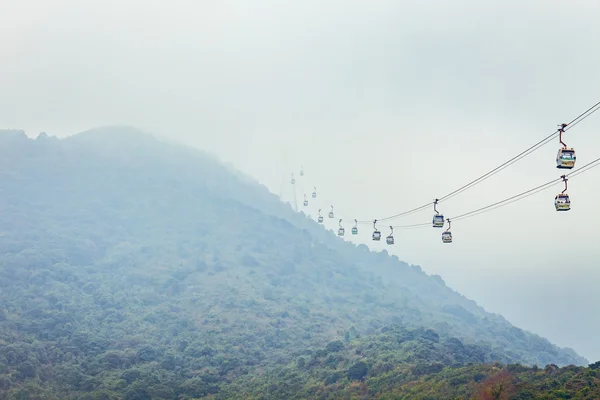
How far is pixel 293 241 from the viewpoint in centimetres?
19525

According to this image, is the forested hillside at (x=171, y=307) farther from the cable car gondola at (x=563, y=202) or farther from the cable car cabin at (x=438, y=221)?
the cable car gondola at (x=563, y=202)

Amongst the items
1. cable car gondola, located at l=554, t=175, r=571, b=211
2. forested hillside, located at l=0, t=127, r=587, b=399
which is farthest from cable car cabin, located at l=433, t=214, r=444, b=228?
forested hillside, located at l=0, t=127, r=587, b=399

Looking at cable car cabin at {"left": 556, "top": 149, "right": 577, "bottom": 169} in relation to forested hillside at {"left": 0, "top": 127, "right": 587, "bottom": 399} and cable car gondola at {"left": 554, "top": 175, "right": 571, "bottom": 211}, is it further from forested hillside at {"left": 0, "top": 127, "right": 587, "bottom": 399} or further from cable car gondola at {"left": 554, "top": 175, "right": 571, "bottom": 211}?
forested hillside at {"left": 0, "top": 127, "right": 587, "bottom": 399}

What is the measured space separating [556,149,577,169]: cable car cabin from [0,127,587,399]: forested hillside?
50.8 m

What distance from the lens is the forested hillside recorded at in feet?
250

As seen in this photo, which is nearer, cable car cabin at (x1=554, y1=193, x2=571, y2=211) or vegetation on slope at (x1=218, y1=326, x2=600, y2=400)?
cable car cabin at (x1=554, y1=193, x2=571, y2=211)

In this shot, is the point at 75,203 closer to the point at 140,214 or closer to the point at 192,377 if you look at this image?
the point at 140,214

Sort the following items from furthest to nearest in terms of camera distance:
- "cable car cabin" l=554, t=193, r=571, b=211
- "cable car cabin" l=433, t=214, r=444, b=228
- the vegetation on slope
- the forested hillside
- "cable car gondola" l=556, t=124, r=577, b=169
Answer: the forested hillside < the vegetation on slope < "cable car cabin" l=433, t=214, r=444, b=228 < "cable car cabin" l=554, t=193, r=571, b=211 < "cable car gondola" l=556, t=124, r=577, b=169

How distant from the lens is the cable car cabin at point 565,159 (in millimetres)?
22859

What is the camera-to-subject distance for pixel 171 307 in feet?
408

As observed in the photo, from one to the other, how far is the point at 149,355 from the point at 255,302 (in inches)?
1777

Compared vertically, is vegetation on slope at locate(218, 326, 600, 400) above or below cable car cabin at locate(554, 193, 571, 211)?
below

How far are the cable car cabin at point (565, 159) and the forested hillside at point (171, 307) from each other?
50766mm

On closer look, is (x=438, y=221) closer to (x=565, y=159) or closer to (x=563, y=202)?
(x=563, y=202)
